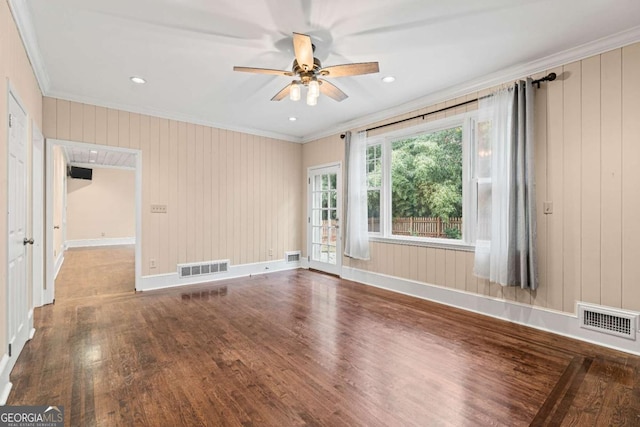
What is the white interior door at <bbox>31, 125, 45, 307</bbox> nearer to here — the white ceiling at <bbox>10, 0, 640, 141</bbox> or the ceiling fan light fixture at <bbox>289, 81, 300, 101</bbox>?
the white ceiling at <bbox>10, 0, 640, 141</bbox>

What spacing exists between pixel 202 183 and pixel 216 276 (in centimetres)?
171

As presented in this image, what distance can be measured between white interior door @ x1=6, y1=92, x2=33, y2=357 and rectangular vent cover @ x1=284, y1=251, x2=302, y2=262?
4100 millimetres

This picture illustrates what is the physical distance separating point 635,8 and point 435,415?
11.2 feet

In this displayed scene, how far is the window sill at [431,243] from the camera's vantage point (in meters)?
3.88

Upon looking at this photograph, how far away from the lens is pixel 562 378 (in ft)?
7.47

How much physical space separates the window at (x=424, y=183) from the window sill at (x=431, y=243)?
0.05 meters

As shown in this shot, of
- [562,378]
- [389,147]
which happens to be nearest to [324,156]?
[389,147]

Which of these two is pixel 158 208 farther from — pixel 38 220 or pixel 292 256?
pixel 292 256

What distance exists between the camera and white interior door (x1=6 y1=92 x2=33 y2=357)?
91.6 inches

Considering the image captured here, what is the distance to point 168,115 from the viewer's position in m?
4.98

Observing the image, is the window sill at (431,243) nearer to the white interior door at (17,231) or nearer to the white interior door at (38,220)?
the white interior door at (17,231)

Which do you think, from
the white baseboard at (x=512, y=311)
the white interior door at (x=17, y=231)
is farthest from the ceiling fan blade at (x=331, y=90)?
the white baseboard at (x=512, y=311)

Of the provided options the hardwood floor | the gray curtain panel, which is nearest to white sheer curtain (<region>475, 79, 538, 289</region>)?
the gray curtain panel

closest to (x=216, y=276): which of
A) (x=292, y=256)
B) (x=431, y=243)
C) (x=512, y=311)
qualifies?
(x=292, y=256)
